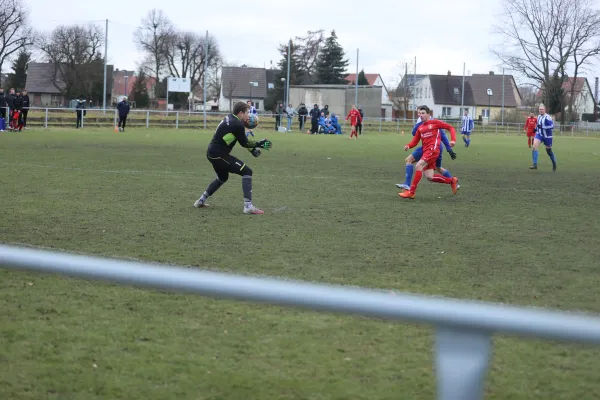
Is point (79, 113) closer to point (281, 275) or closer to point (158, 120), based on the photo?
point (158, 120)

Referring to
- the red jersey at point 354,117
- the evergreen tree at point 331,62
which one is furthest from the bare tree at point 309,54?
the red jersey at point 354,117

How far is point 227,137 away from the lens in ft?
39.4

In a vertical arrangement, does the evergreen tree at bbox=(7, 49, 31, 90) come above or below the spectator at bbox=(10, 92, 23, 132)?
above

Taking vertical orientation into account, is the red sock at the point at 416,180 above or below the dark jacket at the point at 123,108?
below

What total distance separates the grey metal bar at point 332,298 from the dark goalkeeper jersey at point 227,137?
32.0 feet

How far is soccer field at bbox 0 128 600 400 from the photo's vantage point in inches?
177

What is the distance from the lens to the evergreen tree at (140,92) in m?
88.6

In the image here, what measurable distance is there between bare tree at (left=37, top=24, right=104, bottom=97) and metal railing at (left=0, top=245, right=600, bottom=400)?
71.7m

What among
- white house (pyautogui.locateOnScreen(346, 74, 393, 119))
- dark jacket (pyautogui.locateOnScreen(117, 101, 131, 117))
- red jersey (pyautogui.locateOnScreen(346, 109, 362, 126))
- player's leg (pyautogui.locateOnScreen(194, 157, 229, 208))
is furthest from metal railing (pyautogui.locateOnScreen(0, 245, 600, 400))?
white house (pyautogui.locateOnScreen(346, 74, 393, 119))

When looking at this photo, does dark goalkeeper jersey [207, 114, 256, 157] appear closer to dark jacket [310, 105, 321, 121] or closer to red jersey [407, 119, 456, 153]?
red jersey [407, 119, 456, 153]

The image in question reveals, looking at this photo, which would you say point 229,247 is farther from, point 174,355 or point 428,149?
point 428,149

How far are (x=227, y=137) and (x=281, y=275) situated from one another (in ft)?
16.5

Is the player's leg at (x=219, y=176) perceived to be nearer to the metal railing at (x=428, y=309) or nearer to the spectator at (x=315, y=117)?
the metal railing at (x=428, y=309)

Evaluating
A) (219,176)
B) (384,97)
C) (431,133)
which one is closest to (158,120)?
(431,133)
